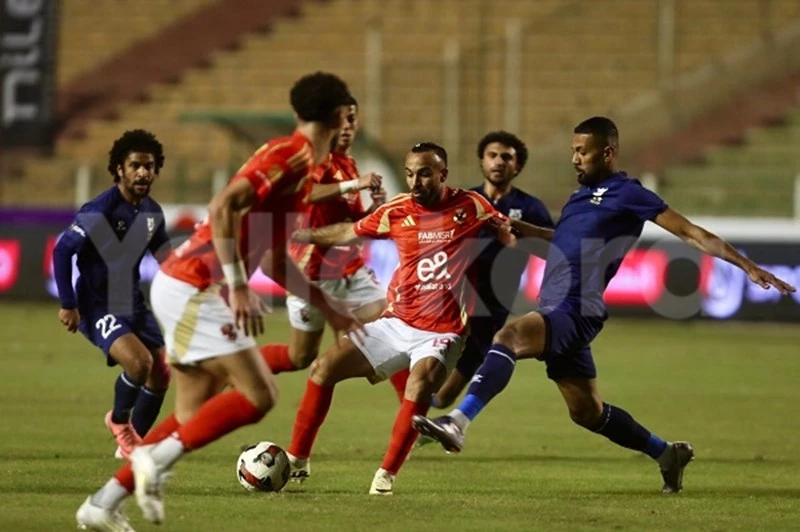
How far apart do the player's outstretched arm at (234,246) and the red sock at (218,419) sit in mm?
355

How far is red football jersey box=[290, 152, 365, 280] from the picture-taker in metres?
10.6

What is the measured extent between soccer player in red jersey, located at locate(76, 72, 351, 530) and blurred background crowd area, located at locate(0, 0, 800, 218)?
54.4ft

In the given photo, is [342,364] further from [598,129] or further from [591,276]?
[598,129]

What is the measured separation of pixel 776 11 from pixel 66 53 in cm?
1467

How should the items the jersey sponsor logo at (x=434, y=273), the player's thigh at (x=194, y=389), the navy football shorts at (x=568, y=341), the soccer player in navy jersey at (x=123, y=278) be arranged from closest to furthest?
1. the player's thigh at (x=194, y=389)
2. the navy football shorts at (x=568, y=341)
3. the jersey sponsor logo at (x=434, y=273)
4. the soccer player in navy jersey at (x=123, y=278)

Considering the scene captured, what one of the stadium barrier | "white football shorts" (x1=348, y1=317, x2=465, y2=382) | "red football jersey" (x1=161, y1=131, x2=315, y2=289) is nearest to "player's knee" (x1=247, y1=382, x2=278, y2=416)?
"red football jersey" (x1=161, y1=131, x2=315, y2=289)

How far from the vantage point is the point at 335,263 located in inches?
428

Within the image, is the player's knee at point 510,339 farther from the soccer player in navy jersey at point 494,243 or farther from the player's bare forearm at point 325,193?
the soccer player in navy jersey at point 494,243

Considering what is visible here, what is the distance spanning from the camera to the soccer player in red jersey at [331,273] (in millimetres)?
10438

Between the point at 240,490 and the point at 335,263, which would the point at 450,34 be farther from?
the point at 240,490

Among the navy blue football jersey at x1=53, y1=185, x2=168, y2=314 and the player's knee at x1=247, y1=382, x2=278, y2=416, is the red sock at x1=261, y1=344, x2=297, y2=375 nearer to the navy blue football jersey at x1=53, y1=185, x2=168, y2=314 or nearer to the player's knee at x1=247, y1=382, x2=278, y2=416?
the navy blue football jersey at x1=53, y1=185, x2=168, y2=314

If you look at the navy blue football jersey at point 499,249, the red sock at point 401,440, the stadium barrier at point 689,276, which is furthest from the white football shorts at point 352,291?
the stadium barrier at point 689,276

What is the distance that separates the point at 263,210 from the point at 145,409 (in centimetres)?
326

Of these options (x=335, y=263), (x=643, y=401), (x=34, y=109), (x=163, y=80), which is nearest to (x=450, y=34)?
(x=163, y=80)
